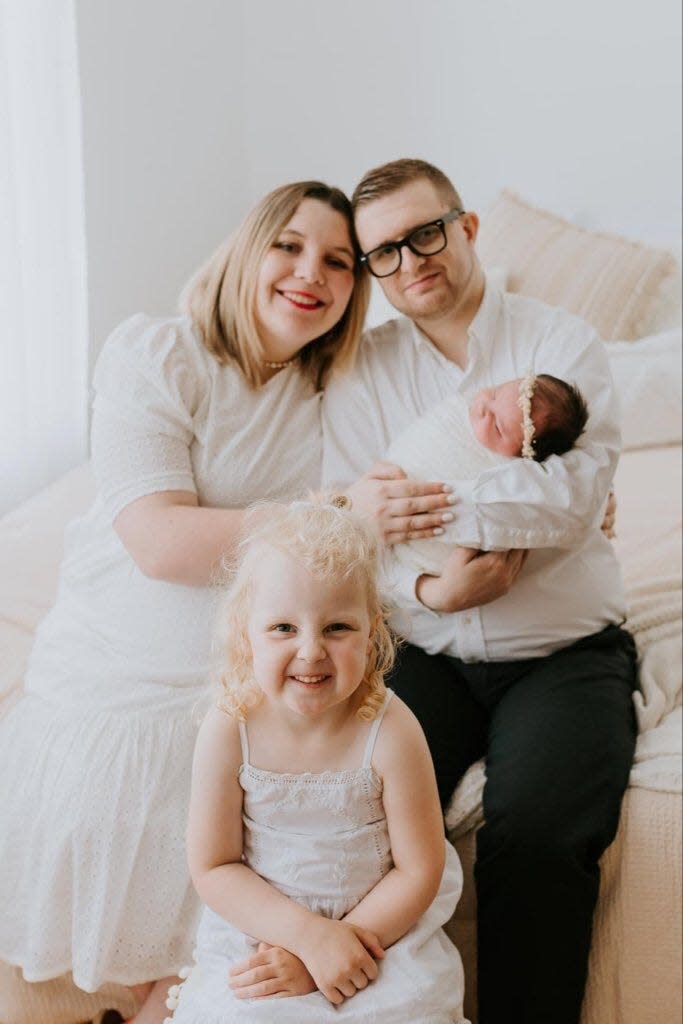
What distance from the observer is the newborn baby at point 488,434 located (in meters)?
1.59

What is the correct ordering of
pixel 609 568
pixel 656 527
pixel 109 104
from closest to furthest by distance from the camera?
pixel 609 568 → pixel 656 527 → pixel 109 104

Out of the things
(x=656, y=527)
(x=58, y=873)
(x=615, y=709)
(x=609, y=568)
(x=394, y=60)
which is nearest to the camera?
(x=58, y=873)

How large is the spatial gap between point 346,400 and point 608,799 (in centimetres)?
72

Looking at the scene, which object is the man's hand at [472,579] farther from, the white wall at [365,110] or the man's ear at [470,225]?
the white wall at [365,110]

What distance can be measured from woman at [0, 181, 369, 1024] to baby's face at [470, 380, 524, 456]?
0.98ft

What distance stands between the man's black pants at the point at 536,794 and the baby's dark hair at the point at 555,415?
310 mm

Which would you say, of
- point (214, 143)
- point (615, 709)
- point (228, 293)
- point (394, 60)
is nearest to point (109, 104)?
point (214, 143)

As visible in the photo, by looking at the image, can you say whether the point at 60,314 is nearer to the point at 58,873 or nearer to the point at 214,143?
the point at 214,143

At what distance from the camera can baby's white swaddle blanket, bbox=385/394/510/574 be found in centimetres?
162

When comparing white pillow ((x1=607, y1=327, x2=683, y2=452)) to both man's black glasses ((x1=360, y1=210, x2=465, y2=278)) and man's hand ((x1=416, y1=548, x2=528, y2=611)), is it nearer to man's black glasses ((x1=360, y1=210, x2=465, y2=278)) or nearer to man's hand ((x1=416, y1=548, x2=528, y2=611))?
man's black glasses ((x1=360, y1=210, x2=465, y2=278))

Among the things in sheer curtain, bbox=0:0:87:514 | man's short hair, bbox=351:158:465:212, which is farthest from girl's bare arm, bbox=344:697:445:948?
sheer curtain, bbox=0:0:87:514

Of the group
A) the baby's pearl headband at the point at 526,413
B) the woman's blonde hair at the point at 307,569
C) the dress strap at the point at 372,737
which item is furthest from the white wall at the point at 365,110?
the dress strap at the point at 372,737

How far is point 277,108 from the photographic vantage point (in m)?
3.49

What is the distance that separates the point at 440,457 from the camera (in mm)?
1633
